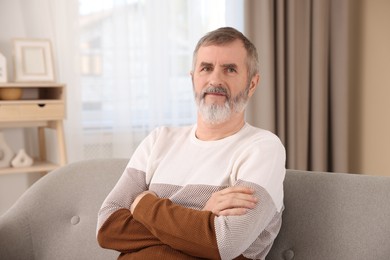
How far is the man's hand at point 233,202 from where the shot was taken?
1369mm

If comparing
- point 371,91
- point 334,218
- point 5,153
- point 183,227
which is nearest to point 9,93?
point 5,153

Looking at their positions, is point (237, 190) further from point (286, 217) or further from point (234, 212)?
point (286, 217)

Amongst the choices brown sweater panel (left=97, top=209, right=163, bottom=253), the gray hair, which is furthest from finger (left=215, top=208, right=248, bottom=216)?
the gray hair

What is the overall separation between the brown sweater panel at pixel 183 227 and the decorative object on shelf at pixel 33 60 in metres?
1.86

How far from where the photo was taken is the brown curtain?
360 cm

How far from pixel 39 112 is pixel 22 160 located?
1.08 feet

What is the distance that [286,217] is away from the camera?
162 centimetres

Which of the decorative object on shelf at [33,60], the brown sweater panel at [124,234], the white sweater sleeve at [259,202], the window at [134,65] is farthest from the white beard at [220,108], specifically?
the window at [134,65]

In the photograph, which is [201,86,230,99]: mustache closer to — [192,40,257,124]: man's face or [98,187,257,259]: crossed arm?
[192,40,257,124]: man's face

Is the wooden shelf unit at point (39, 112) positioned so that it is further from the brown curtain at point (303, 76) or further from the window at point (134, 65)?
the brown curtain at point (303, 76)

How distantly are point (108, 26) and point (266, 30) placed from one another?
3.28ft

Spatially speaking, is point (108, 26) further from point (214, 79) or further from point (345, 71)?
point (214, 79)

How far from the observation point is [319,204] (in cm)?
158

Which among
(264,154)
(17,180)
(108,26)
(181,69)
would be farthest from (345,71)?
(264,154)
